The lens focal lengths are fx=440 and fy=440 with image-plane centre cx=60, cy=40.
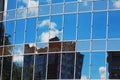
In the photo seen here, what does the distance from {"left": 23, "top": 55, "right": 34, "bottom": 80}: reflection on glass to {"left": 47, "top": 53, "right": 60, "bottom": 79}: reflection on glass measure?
1.59 m

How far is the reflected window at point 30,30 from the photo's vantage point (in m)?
33.4

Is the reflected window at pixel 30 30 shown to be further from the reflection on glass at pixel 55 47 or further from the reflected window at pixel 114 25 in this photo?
the reflected window at pixel 114 25

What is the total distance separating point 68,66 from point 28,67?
138 inches

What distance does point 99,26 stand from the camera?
101 feet

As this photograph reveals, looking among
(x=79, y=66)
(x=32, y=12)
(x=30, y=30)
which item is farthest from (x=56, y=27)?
(x=79, y=66)

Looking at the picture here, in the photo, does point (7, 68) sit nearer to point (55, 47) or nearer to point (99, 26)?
point (55, 47)

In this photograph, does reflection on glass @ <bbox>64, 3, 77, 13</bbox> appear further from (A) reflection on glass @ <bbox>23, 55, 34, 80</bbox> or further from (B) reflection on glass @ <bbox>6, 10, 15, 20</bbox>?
(B) reflection on glass @ <bbox>6, 10, 15, 20</bbox>

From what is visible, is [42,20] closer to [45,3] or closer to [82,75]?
[45,3]

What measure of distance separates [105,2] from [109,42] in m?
2.97

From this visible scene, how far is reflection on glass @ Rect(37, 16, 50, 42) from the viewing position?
107 feet

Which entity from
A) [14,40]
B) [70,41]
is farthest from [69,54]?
[14,40]

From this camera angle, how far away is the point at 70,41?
104 feet

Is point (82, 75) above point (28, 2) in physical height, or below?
below

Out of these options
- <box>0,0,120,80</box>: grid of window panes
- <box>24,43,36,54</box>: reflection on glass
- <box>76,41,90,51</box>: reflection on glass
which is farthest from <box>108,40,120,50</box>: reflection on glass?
<box>24,43,36,54</box>: reflection on glass
